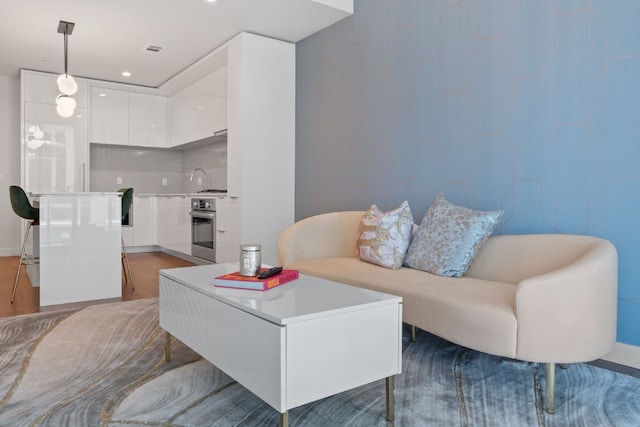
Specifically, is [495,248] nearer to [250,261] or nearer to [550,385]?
[550,385]

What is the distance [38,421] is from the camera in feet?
5.55

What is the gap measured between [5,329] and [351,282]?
208 centimetres

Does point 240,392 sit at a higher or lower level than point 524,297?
lower

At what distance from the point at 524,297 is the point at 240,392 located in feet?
3.89

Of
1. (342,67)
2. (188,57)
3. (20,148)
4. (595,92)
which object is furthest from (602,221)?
(20,148)

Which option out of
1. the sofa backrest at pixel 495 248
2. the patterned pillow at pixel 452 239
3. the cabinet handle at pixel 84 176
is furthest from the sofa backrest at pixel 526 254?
the cabinet handle at pixel 84 176

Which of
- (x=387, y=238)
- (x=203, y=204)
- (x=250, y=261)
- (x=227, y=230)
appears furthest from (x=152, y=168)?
(x=250, y=261)

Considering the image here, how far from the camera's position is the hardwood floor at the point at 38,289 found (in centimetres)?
345

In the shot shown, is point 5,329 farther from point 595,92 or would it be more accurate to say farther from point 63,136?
point 63,136

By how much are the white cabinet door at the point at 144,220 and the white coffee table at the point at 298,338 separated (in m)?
5.02

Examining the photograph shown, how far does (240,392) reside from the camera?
1.93 metres

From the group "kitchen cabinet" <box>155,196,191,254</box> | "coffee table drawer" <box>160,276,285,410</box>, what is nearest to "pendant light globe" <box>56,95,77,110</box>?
"kitchen cabinet" <box>155,196,191,254</box>

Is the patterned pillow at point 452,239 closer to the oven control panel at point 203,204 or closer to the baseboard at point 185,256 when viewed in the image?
the oven control panel at point 203,204

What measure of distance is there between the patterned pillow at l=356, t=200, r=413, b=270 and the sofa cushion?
0.35 ft
